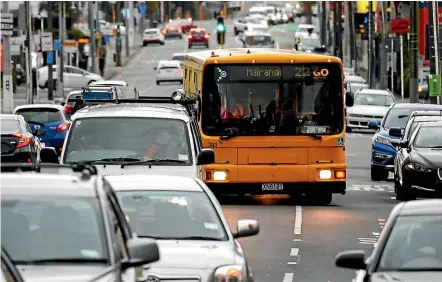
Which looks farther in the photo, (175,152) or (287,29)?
(287,29)

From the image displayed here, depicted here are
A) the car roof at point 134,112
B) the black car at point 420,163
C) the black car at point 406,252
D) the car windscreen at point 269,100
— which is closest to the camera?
the black car at point 406,252

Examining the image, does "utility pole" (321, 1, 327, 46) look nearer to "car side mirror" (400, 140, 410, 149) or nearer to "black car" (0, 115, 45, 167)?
"black car" (0, 115, 45, 167)

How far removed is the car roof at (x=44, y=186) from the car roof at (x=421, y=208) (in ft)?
9.24

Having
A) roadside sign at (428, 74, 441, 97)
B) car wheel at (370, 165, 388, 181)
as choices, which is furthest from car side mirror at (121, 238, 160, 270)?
roadside sign at (428, 74, 441, 97)

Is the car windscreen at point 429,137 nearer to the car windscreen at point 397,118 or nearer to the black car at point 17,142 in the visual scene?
the car windscreen at point 397,118

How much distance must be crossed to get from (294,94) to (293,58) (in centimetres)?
68

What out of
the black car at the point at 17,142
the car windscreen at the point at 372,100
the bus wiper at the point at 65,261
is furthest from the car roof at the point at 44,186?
the car windscreen at the point at 372,100

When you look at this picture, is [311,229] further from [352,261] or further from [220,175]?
[352,261]

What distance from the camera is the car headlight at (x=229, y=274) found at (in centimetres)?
1223

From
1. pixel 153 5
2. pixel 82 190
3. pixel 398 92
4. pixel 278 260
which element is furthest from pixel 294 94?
pixel 153 5

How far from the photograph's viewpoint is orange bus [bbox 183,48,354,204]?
2680 cm

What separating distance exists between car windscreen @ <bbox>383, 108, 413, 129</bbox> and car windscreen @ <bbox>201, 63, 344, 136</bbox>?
7.81 m

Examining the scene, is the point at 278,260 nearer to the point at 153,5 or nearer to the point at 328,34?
the point at 328,34

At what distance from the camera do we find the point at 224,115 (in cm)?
2711
